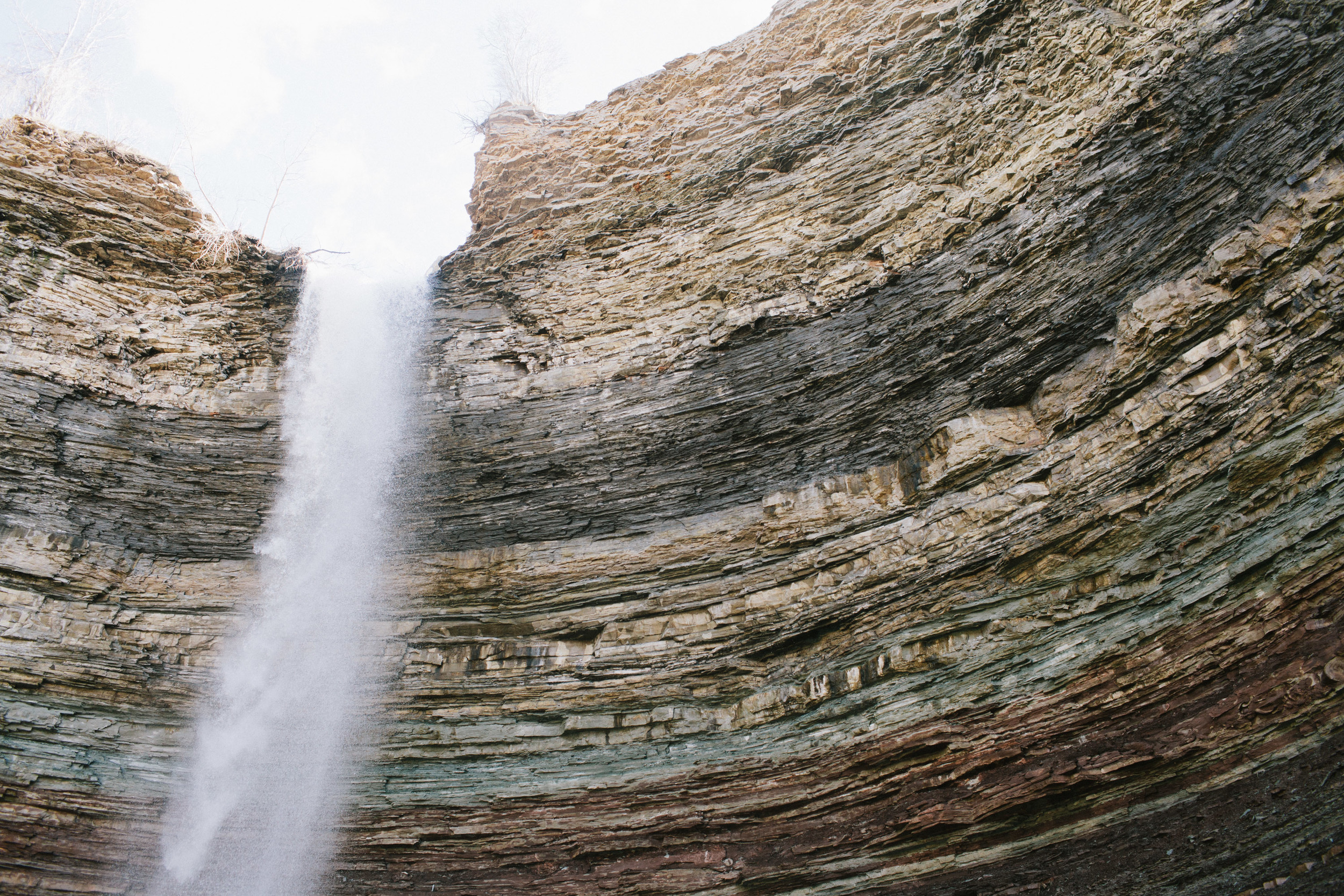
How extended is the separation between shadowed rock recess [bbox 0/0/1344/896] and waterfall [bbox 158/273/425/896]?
0.43 meters

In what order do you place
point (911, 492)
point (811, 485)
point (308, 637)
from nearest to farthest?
point (911, 492) → point (811, 485) → point (308, 637)

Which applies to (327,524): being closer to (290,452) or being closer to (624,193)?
(290,452)

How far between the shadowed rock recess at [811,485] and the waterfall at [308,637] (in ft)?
1.40

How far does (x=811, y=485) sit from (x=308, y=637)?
7782mm

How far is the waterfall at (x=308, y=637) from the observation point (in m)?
8.74

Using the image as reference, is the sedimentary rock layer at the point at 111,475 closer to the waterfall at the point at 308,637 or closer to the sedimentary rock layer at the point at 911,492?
the waterfall at the point at 308,637

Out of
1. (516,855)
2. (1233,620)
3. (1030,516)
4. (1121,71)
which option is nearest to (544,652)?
(516,855)

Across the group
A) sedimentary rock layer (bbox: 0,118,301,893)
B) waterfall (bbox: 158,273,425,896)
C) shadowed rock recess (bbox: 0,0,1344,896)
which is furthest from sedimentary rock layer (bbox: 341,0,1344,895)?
sedimentary rock layer (bbox: 0,118,301,893)

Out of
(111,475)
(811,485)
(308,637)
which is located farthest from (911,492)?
(111,475)

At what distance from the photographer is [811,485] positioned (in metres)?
9.11

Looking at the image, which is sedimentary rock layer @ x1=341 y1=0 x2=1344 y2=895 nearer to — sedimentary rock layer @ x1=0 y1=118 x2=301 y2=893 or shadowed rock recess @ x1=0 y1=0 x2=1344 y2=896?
shadowed rock recess @ x1=0 y1=0 x2=1344 y2=896

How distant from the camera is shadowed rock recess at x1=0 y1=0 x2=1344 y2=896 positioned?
19.9ft

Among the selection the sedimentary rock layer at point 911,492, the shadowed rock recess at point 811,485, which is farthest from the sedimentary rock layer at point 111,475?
the sedimentary rock layer at point 911,492

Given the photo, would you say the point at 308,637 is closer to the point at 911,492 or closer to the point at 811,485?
the point at 811,485
